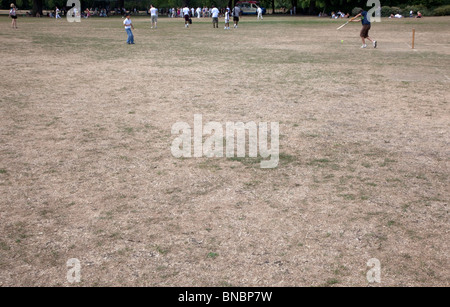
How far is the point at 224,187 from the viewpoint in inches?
233

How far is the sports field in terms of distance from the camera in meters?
4.18

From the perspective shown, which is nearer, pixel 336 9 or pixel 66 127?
pixel 66 127

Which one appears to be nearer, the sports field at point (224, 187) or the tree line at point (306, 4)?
the sports field at point (224, 187)

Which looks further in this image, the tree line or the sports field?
the tree line

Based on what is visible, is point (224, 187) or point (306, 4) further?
point (306, 4)

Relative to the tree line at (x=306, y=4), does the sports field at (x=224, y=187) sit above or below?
below

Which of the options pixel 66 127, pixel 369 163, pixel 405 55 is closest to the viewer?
pixel 369 163

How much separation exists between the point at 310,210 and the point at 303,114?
4.59m

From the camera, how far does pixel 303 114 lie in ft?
31.2

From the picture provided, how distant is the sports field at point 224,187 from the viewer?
13.7 feet

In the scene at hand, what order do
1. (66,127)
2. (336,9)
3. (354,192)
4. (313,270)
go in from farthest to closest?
(336,9), (66,127), (354,192), (313,270)

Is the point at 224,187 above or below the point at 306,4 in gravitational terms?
below
